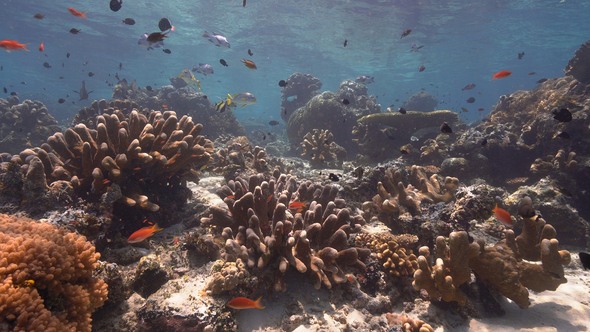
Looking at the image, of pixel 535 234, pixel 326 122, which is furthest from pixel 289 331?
pixel 326 122

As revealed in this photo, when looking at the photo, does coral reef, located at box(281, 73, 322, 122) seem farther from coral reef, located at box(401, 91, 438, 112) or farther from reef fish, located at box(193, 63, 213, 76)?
coral reef, located at box(401, 91, 438, 112)

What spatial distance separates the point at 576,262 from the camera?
4.29 meters

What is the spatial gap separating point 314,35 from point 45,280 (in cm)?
3440

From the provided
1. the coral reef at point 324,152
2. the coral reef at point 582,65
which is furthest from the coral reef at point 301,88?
the coral reef at point 582,65

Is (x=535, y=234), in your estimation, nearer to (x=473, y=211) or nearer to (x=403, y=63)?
(x=473, y=211)

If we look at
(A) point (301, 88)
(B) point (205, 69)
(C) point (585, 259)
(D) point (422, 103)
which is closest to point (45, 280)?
(C) point (585, 259)

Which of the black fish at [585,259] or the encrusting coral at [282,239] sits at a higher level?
the black fish at [585,259]

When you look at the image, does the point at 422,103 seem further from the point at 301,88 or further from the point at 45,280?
the point at 45,280

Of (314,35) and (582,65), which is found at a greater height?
(314,35)

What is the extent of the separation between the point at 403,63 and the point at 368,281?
45.6 m

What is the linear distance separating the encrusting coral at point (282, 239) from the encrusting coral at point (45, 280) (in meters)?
1.15

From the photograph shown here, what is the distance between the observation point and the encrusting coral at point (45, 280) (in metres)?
1.63

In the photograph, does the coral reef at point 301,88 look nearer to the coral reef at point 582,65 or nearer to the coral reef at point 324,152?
the coral reef at point 324,152

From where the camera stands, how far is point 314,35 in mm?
30656
